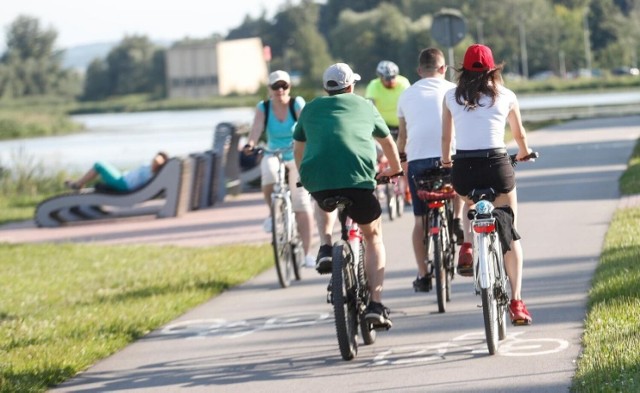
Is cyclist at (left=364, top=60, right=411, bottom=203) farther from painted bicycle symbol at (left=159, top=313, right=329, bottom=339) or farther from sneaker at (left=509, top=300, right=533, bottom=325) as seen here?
sneaker at (left=509, top=300, right=533, bottom=325)

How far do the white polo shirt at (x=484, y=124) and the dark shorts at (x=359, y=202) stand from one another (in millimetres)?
634

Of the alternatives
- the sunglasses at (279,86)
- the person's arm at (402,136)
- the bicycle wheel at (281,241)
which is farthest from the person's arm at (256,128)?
the person's arm at (402,136)

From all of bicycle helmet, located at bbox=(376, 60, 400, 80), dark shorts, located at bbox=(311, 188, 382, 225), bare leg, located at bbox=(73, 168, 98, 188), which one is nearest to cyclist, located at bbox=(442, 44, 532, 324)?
dark shorts, located at bbox=(311, 188, 382, 225)

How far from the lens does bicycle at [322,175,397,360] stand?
884 cm

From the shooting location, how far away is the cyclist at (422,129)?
10.7 metres

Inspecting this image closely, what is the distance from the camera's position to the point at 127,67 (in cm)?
14862

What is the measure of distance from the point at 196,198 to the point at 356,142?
13.0 meters

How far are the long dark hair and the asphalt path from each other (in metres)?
1.47

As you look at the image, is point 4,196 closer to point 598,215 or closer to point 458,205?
point 598,215

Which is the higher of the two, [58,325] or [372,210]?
[372,210]

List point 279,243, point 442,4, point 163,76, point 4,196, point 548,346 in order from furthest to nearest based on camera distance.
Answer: point 163,76, point 442,4, point 4,196, point 279,243, point 548,346

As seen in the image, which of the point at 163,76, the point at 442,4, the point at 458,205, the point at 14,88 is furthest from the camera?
the point at 163,76

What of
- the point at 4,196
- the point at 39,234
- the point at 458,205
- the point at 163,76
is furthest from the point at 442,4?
the point at 458,205

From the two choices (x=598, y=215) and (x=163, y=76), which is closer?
(x=598, y=215)
